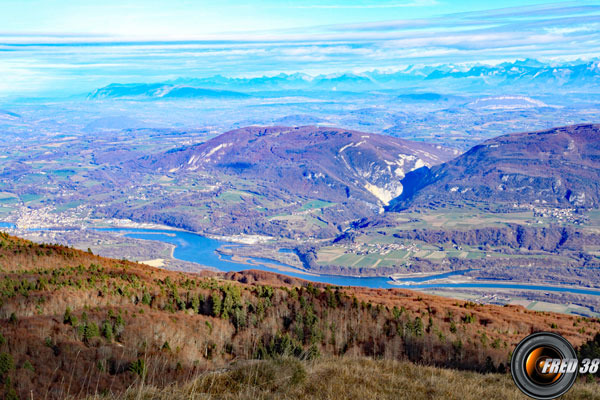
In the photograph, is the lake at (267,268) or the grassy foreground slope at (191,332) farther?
the lake at (267,268)

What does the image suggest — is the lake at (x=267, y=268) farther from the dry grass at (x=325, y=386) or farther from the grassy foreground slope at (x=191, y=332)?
the dry grass at (x=325, y=386)

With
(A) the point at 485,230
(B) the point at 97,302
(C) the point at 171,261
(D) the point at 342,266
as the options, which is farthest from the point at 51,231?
(B) the point at 97,302

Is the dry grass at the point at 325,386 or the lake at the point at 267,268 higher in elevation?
the dry grass at the point at 325,386

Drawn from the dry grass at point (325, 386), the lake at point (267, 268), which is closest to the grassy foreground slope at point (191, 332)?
the dry grass at point (325, 386)

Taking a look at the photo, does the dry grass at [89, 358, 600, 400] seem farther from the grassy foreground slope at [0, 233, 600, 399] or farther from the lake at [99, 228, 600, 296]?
the lake at [99, 228, 600, 296]

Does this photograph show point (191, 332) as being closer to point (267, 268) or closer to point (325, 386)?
point (325, 386)

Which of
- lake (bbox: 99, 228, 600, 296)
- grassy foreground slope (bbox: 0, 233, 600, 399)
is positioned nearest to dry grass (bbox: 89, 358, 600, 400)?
grassy foreground slope (bbox: 0, 233, 600, 399)

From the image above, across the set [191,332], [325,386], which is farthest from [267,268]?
[325,386]
